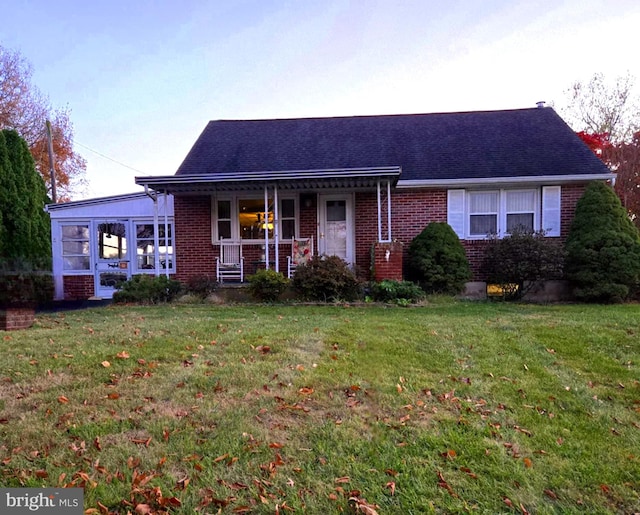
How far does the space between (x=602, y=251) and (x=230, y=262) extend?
9.24 metres

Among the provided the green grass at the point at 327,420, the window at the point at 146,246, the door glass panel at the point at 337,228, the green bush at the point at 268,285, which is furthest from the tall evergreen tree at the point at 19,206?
the door glass panel at the point at 337,228

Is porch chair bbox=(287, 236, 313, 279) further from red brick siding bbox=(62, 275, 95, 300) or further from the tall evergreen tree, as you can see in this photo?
the tall evergreen tree

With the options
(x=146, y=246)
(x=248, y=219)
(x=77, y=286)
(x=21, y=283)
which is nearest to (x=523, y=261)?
(x=248, y=219)

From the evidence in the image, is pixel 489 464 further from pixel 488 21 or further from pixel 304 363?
pixel 488 21

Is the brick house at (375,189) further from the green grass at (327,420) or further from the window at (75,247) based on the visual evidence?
the green grass at (327,420)

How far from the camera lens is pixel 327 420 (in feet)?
9.12

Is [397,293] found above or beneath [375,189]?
beneath

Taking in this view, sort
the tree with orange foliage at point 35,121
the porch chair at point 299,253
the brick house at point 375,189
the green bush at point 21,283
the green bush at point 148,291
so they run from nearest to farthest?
the green bush at point 21,283, the green bush at point 148,291, the brick house at point 375,189, the porch chair at point 299,253, the tree with orange foliage at point 35,121

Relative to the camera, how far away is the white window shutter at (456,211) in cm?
1028

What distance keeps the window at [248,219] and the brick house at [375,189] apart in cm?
3

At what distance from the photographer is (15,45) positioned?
57.9 ft

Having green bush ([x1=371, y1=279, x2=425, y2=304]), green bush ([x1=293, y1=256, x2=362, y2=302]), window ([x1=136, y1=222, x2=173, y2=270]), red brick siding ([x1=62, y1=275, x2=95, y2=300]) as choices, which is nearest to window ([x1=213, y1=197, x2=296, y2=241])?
window ([x1=136, y1=222, x2=173, y2=270])

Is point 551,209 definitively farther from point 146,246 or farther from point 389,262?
point 146,246

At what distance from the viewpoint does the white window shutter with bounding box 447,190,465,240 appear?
405 inches
